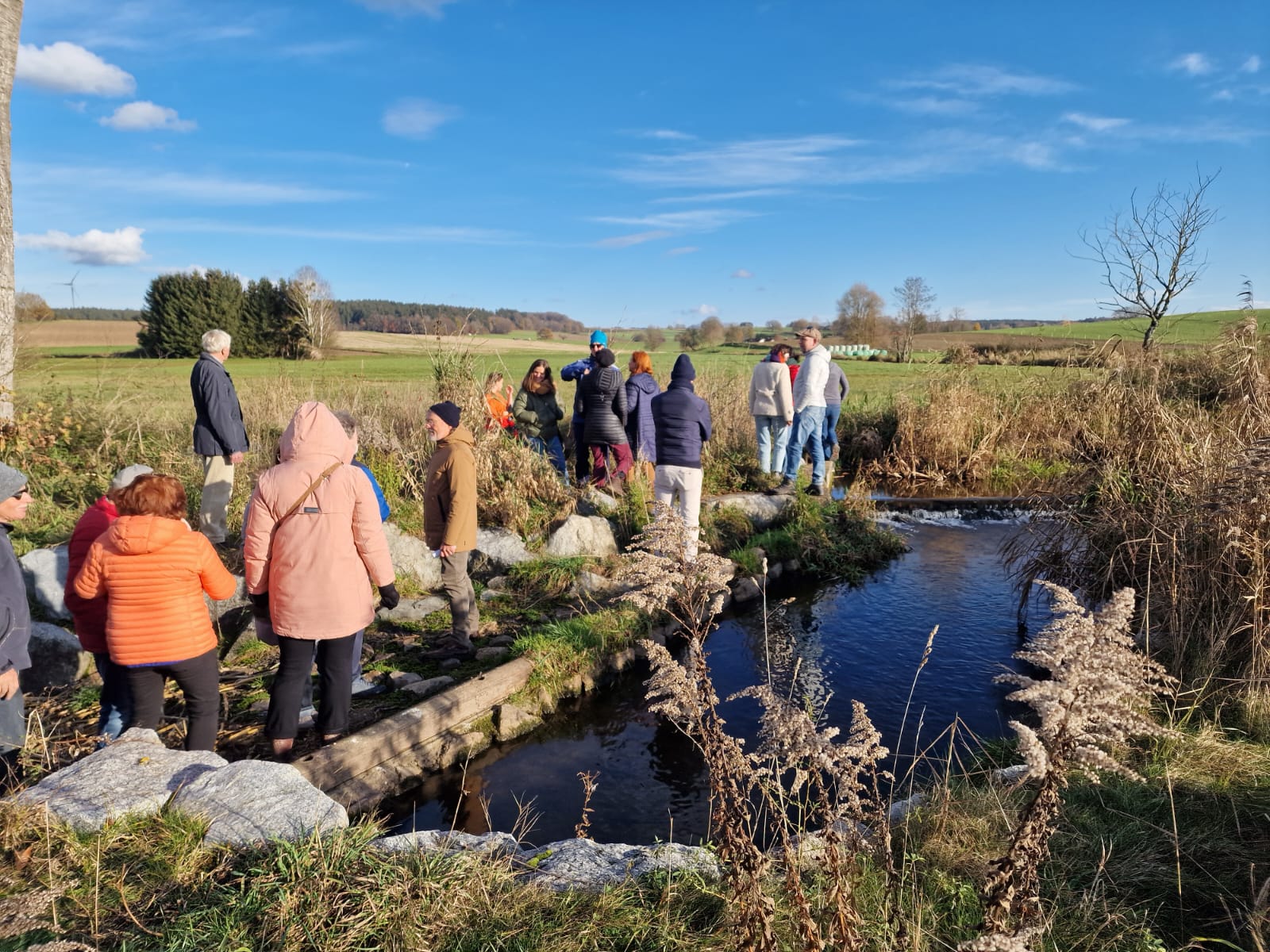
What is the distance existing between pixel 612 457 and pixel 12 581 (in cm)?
717

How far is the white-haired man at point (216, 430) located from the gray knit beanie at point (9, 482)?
3743 mm

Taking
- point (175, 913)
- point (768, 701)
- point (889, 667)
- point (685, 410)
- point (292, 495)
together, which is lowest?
point (889, 667)

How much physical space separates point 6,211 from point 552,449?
7213mm

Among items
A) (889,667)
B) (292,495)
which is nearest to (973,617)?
(889,667)

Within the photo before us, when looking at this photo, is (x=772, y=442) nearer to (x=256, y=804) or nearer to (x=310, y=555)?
(x=310, y=555)

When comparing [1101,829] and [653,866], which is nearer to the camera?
[653,866]

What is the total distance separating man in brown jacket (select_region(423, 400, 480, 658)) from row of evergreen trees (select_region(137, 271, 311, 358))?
130 feet

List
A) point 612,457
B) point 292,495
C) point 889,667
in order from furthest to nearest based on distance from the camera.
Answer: point 612,457 < point 889,667 < point 292,495

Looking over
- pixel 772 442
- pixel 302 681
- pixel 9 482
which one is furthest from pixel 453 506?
pixel 772 442

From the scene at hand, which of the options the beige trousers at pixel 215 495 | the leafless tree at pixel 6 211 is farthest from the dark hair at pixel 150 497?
the leafless tree at pixel 6 211

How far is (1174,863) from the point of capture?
348 centimetres

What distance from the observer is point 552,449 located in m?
10.8

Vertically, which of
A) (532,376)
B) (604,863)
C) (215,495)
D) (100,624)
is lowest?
(604,863)

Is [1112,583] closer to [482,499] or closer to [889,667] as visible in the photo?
[889,667]
